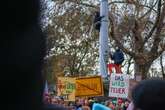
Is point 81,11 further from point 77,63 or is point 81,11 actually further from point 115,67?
point 77,63

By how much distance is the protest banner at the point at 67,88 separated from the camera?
11.2 metres

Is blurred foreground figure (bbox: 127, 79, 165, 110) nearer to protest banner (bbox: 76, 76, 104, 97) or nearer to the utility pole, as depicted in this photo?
protest banner (bbox: 76, 76, 104, 97)

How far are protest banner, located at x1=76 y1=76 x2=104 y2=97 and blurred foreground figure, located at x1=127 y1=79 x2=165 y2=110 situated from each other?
8.52 meters

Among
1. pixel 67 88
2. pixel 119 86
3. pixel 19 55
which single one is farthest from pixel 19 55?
pixel 67 88

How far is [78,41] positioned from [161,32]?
3.88 m

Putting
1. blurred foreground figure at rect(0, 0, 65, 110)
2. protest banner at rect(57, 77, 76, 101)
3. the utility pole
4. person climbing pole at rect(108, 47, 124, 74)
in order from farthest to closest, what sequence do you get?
person climbing pole at rect(108, 47, 124, 74) → the utility pole → protest banner at rect(57, 77, 76, 101) → blurred foreground figure at rect(0, 0, 65, 110)

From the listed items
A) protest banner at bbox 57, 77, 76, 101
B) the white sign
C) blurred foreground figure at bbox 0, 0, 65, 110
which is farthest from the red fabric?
blurred foreground figure at bbox 0, 0, 65, 110

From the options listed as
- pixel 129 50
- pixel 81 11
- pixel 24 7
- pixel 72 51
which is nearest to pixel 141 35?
pixel 129 50

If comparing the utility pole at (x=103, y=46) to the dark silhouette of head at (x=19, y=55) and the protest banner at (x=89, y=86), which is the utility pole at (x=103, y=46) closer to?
the protest banner at (x=89, y=86)

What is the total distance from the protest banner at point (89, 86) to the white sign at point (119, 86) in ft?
1.33

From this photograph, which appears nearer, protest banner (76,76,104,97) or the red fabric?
protest banner (76,76,104,97)

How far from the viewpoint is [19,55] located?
582 mm

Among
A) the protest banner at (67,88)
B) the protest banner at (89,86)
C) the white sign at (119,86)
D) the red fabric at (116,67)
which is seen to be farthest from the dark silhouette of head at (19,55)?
the red fabric at (116,67)

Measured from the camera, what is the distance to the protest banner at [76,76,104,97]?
10.6 metres
